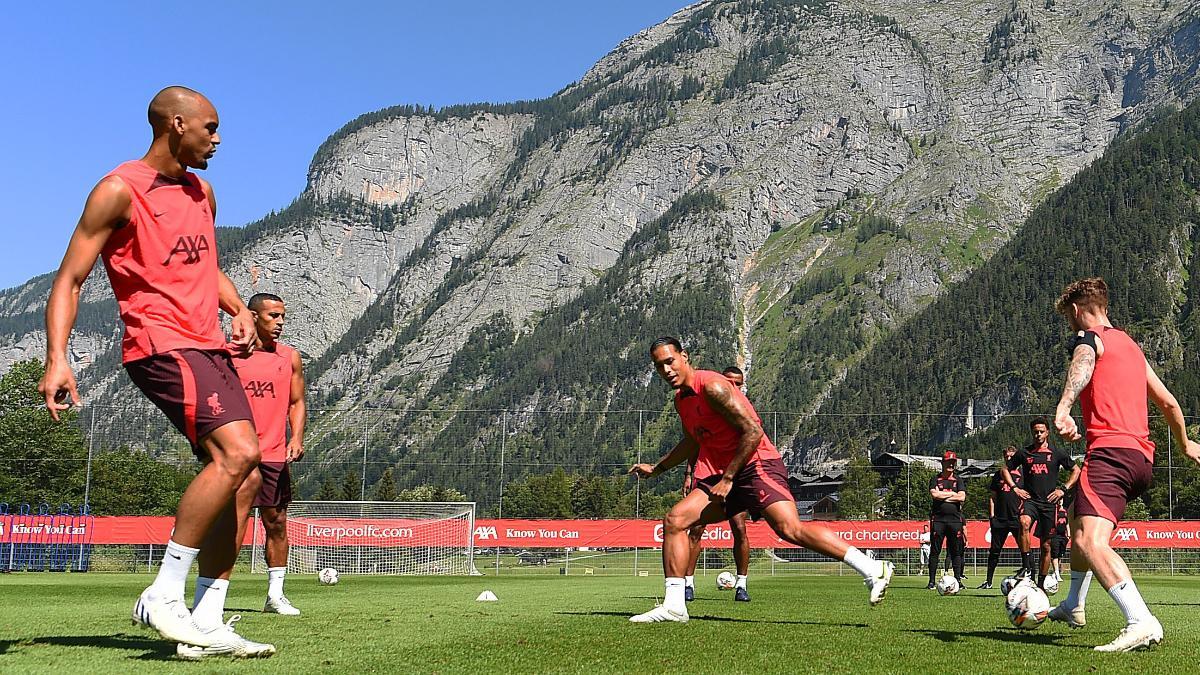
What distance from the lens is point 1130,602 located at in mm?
5961

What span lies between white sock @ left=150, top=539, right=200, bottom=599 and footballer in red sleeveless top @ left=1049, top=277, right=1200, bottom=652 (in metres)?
4.45

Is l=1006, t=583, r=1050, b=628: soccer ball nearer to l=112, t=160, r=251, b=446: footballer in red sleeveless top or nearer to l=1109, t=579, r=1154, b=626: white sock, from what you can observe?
l=1109, t=579, r=1154, b=626: white sock

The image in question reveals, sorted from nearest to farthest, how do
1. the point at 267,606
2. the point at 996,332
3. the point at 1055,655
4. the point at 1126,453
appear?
the point at 1055,655 → the point at 1126,453 → the point at 267,606 → the point at 996,332

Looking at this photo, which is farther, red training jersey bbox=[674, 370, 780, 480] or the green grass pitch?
red training jersey bbox=[674, 370, 780, 480]

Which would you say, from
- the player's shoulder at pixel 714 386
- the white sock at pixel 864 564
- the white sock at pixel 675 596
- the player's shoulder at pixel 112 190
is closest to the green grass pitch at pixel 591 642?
the white sock at pixel 675 596

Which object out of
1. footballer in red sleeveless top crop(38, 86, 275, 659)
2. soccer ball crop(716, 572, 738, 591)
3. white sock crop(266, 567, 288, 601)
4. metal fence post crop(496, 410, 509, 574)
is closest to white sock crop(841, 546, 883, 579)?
footballer in red sleeveless top crop(38, 86, 275, 659)

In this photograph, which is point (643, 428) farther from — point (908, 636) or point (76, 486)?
point (908, 636)

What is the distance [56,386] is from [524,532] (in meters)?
26.4

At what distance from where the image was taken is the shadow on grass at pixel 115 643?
195 inches

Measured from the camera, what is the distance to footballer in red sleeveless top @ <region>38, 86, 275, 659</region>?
15.6 feet

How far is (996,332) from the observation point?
5571 inches

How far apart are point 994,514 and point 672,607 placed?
9170 millimetres

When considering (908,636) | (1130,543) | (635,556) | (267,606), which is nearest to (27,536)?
(635,556)

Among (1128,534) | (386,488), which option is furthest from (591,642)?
(386,488)
